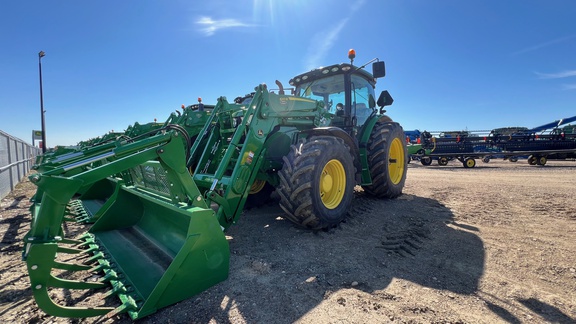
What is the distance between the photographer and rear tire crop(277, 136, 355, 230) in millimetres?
3412

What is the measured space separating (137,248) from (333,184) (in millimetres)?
2694

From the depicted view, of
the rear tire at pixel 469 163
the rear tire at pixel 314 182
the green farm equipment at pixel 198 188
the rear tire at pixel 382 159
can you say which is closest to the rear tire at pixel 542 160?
the rear tire at pixel 469 163

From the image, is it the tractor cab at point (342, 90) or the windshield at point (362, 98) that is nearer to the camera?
the tractor cab at point (342, 90)

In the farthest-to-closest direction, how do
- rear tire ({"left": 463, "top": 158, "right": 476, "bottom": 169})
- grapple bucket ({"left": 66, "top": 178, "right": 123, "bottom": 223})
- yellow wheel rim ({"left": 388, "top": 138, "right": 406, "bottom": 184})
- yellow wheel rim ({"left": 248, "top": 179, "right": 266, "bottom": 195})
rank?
1. rear tire ({"left": 463, "top": 158, "right": 476, "bottom": 169})
2. yellow wheel rim ({"left": 388, "top": 138, "right": 406, "bottom": 184})
3. yellow wheel rim ({"left": 248, "top": 179, "right": 266, "bottom": 195})
4. grapple bucket ({"left": 66, "top": 178, "right": 123, "bottom": 223})

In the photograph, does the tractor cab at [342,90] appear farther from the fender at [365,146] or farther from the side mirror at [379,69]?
the side mirror at [379,69]

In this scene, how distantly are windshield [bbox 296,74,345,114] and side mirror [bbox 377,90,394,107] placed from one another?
1.05m

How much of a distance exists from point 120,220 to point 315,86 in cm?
434

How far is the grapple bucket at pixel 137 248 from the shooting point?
189 cm

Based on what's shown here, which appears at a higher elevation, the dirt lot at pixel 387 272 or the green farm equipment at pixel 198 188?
the green farm equipment at pixel 198 188

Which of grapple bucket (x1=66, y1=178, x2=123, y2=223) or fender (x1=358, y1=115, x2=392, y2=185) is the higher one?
fender (x1=358, y1=115, x2=392, y2=185)

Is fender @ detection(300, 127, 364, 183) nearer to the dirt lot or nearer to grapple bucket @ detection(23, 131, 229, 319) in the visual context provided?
the dirt lot

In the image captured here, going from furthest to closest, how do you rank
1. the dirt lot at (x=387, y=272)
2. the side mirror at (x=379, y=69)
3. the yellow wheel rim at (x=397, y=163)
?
the yellow wheel rim at (x=397, y=163)
the side mirror at (x=379, y=69)
the dirt lot at (x=387, y=272)

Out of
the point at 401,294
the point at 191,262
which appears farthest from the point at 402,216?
the point at 191,262

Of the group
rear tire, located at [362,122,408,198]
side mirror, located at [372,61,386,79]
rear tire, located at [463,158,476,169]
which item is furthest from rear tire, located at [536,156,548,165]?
side mirror, located at [372,61,386,79]
